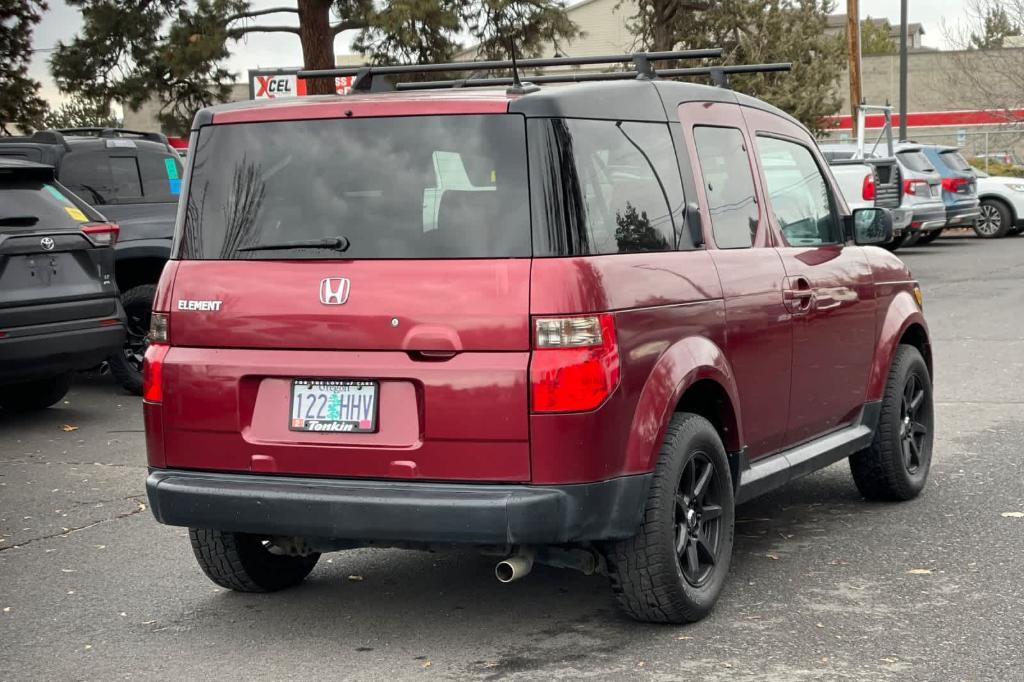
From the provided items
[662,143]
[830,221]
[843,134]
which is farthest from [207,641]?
[843,134]

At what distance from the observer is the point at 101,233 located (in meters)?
10.6

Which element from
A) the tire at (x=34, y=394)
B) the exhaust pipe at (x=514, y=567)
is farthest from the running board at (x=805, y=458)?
the tire at (x=34, y=394)

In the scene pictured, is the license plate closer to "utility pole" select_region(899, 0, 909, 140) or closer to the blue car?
the blue car

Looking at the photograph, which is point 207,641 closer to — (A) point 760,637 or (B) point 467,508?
(B) point 467,508

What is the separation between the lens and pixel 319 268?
4836 mm

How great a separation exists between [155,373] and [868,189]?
19.2 meters

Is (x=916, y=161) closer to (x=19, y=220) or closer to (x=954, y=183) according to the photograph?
(x=954, y=183)

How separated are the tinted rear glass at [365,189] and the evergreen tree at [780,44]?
34398mm

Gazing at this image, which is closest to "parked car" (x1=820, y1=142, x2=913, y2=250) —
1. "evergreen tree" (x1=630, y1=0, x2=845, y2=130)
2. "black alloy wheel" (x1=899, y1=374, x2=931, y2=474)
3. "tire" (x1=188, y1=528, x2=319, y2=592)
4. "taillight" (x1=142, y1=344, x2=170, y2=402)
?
"black alloy wheel" (x1=899, y1=374, x2=931, y2=474)

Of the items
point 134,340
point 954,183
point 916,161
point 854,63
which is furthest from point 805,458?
Result: point 854,63

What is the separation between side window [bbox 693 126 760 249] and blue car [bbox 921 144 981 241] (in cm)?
2118

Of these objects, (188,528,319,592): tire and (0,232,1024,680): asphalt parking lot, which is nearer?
(0,232,1024,680): asphalt parking lot

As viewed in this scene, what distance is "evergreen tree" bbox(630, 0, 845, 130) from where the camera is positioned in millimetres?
41500

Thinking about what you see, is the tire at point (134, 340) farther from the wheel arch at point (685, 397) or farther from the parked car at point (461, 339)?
the wheel arch at point (685, 397)
